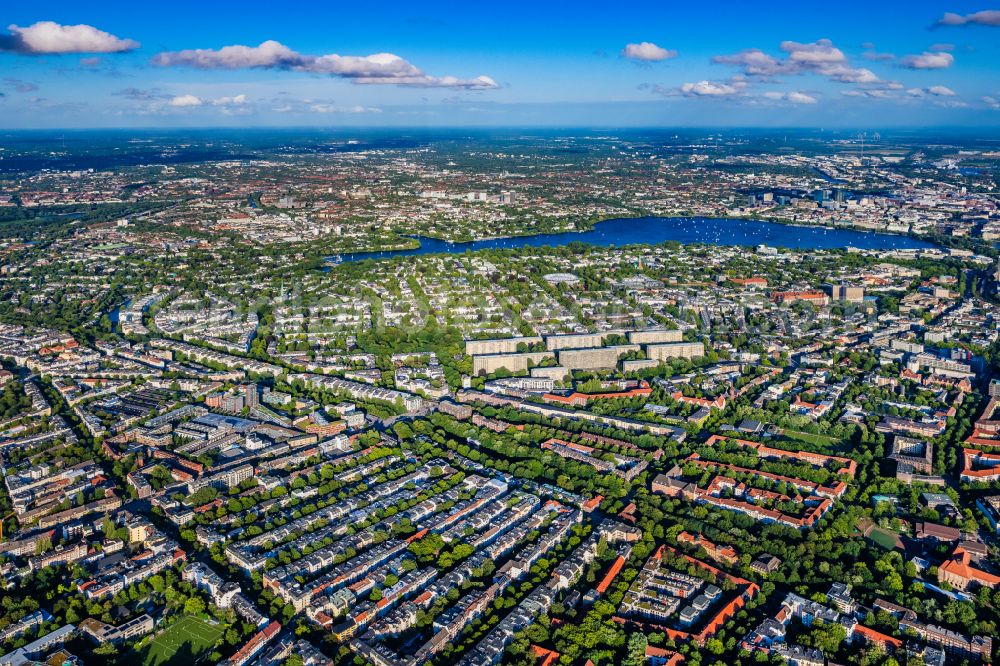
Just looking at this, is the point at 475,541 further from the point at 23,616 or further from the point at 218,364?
the point at 218,364

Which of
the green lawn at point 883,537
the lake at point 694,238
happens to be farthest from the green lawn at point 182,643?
the lake at point 694,238

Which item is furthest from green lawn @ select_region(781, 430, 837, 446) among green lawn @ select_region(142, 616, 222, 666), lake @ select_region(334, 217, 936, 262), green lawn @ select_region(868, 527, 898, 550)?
lake @ select_region(334, 217, 936, 262)

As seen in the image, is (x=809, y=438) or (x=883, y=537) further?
(x=809, y=438)

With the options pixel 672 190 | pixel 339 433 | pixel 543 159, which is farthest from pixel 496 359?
pixel 543 159

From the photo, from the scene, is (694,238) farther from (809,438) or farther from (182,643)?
(182,643)

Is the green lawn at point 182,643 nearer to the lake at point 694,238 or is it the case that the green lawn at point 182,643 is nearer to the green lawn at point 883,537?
the green lawn at point 883,537

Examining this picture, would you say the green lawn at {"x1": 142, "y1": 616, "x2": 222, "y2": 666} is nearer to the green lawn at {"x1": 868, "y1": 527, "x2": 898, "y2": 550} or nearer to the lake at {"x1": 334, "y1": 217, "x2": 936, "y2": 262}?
the green lawn at {"x1": 868, "y1": 527, "x2": 898, "y2": 550}

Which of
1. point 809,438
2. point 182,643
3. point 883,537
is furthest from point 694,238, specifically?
point 182,643
